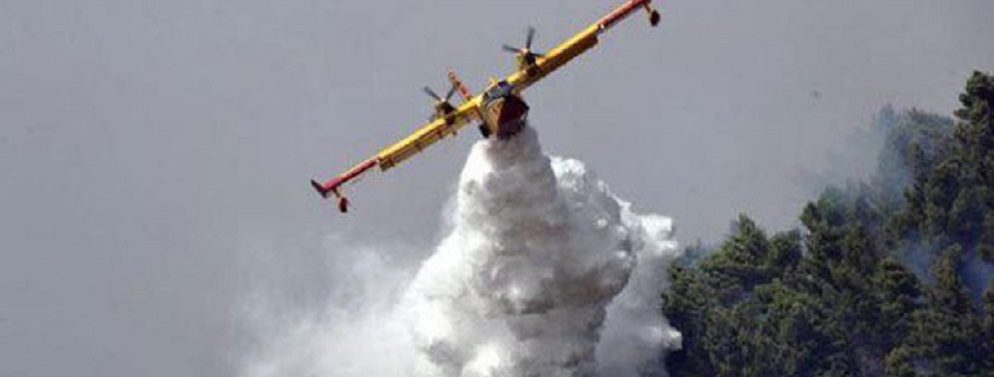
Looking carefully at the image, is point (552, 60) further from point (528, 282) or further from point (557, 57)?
point (528, 282)

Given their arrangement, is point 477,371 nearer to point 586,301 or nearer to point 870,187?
point 586,301

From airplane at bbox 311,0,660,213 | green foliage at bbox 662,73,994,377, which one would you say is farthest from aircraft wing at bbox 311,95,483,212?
green foliage at bbox 662,73,994,377

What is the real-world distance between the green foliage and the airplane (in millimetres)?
25020

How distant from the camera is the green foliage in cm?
10625

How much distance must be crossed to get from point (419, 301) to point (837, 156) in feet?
317

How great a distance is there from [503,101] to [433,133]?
473 cm

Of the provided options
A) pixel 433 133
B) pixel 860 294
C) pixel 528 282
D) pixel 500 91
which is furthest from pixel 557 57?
pixel 860 294

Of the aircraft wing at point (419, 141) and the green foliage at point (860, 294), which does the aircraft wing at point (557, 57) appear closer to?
the aircraft wing at point (419, 141)

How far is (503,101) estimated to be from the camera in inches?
3334

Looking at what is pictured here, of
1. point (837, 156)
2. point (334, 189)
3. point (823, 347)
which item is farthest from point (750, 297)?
point (837, 156)

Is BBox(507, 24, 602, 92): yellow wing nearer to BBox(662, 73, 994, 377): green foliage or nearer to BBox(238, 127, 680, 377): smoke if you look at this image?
BBox(238, 127, 680, 377): smoke

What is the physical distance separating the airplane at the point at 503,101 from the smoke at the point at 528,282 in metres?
1.53

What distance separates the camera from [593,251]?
9138 centimetres

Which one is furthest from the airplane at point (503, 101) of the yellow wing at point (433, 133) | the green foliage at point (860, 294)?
the green foliage at point (860, 294)
